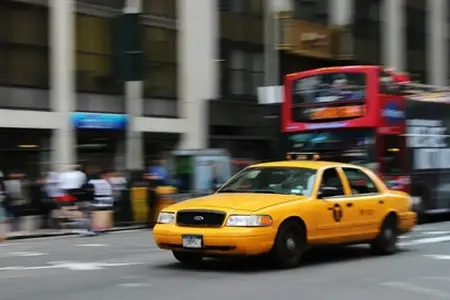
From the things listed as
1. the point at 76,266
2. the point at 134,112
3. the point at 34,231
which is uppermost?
the point at 134,112

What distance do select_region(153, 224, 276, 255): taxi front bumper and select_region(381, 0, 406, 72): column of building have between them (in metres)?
31.3

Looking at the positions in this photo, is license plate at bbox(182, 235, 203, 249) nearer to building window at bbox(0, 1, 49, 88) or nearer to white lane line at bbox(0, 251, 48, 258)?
white lane line at bbox(0, 251, 48, 258)

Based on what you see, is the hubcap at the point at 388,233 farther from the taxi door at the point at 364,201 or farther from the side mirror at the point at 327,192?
→ the side mirror at the point at 327,192

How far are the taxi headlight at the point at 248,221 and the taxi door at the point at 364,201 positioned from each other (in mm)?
2129

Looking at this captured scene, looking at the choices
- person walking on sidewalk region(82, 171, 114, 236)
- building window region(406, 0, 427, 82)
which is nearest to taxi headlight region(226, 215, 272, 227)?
person walking on sidewalk region(82, 171, 114, 236)

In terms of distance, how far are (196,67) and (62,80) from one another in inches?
253

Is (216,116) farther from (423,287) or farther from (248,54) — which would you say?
(423,287)

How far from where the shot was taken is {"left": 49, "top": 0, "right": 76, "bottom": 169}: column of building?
24.6 metres

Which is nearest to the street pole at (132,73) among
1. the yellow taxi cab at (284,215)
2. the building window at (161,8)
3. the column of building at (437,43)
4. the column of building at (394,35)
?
the building window at (161,8)

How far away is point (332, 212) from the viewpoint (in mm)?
11516

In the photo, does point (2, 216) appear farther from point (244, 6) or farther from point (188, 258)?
point (244, 6)

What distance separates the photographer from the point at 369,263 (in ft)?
39.2

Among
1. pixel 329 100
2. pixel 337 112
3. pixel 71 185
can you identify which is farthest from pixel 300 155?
pixel 71 185

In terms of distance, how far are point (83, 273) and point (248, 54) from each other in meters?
22.2
